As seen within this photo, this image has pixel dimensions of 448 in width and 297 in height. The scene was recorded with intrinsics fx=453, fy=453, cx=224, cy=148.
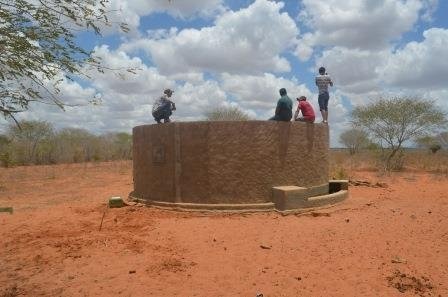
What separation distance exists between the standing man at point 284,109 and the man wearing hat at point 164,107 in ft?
7.31

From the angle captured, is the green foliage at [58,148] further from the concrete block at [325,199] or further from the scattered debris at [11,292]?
the scattered debris at [11,292]

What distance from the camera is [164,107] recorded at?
384 inches

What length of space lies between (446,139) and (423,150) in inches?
173

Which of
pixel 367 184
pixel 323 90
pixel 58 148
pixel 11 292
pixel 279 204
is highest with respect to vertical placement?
pixel 323 90

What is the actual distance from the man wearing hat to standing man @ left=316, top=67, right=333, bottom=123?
335 cm

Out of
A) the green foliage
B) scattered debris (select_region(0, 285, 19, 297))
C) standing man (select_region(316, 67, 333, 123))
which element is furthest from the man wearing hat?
the green foliage

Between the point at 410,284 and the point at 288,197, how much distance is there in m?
3.51

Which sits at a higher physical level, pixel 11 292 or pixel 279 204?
pixel 279 204

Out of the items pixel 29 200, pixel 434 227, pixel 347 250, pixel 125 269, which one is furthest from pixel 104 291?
pixel 29 200

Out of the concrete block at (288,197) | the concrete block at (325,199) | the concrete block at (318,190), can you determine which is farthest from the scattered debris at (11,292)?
the concrete block at (318,190)

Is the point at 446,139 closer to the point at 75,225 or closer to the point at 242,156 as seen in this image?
the point at 242,156

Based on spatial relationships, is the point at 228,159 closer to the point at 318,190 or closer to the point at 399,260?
the point at 318,190

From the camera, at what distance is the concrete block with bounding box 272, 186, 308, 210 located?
841 centimetres

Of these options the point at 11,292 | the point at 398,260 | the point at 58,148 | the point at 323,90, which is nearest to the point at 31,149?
the point at 58,148
